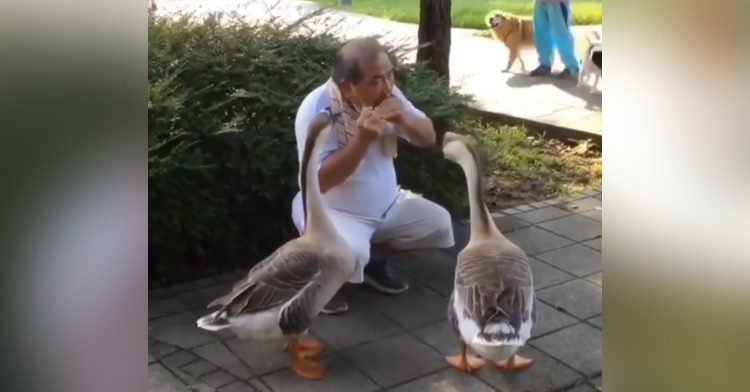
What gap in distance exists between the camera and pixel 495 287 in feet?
8.15

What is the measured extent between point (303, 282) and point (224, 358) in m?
0.33

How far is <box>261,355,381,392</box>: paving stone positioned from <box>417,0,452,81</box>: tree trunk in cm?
87

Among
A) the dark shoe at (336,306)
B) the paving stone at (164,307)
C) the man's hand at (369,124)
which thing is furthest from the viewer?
the paving stone at (164,307)

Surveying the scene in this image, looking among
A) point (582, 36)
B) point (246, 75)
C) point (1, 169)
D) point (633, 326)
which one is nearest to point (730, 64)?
point (582, 36)

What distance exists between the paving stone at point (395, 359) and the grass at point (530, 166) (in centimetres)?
46

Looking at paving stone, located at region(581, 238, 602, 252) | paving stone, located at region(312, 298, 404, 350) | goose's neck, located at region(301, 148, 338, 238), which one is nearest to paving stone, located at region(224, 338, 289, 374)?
paving stone, located at region(312, 298, 404, 350)

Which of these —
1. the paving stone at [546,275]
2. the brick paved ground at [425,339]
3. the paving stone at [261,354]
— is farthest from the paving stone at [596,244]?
the paving stone at [261,354]

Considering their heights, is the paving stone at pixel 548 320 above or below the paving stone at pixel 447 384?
above

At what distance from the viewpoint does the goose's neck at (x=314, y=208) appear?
100.0 inches

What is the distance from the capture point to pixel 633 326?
8.54 ft

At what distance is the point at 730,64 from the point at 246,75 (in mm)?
1379

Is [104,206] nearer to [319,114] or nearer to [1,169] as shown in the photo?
[1,169]

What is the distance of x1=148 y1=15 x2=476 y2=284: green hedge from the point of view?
2666 mm

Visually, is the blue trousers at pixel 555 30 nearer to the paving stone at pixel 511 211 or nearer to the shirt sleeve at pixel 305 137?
the paving stone at pixel 511 211
